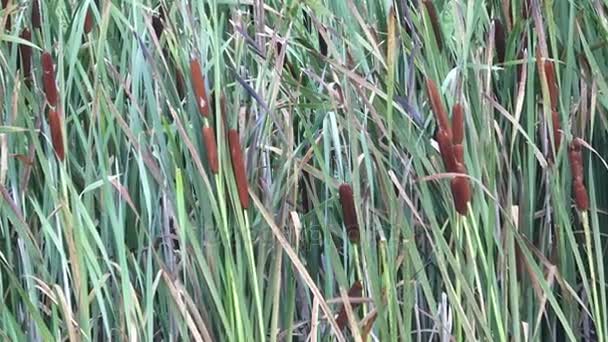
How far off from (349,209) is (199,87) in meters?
0.21

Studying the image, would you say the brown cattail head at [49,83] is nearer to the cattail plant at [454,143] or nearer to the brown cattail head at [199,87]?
the brown cattail head at [199,87]

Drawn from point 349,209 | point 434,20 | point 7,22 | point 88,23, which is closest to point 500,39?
point 434,20

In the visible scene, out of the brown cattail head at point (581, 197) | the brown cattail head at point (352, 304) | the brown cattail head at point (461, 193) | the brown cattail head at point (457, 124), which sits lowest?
the brown cattail head at point (352, 304)

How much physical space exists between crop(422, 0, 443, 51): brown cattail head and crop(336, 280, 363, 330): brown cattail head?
33 centimetres

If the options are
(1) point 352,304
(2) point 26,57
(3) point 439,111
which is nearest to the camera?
(3) point 439,111

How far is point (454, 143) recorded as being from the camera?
40.4 inches

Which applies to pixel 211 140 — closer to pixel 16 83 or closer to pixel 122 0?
pixel 16 83

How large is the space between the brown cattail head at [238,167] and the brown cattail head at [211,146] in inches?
0.8

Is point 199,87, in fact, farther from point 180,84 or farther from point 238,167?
point 180,84

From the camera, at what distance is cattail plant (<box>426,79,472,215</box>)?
3.32 feet

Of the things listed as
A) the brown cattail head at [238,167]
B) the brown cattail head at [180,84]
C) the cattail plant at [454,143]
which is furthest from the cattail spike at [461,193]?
the brown cattail head at [180,84]

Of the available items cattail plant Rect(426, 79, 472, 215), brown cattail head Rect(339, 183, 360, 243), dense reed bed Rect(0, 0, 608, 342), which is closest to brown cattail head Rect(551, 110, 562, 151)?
dense reed bed Rect(0, 0, 608, 342)

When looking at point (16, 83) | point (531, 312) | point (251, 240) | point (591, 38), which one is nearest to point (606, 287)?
point (531, 312)

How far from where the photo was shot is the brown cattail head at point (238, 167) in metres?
1.05
